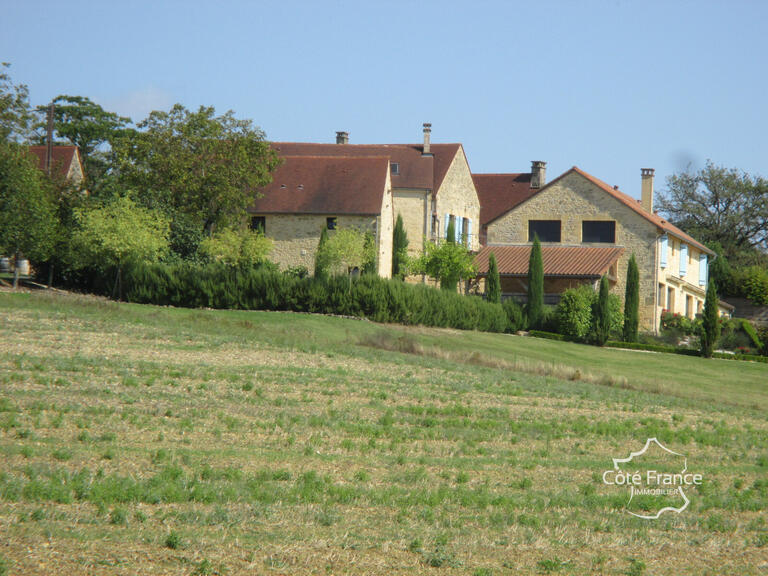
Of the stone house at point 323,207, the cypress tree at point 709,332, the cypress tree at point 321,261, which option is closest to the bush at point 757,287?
the cypress tree at point 709,332

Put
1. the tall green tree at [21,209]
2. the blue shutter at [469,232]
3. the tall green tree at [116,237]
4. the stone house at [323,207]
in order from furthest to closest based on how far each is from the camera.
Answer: the blue shutter at [469,232], the stone house at [323,207], the tall green tree at [116,237], the tall green tree at [21,209]

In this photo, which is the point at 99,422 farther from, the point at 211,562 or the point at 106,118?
the point at 106,118

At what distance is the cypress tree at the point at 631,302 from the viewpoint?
47062mm

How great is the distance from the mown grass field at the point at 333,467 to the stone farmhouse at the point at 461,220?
91.1 feet

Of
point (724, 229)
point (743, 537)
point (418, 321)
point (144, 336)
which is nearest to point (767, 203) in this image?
point (724, 229)

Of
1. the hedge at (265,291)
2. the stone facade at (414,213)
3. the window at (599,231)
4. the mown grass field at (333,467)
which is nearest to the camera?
the mown grass field at (333,467)

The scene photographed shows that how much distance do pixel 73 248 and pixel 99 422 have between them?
3009 cm

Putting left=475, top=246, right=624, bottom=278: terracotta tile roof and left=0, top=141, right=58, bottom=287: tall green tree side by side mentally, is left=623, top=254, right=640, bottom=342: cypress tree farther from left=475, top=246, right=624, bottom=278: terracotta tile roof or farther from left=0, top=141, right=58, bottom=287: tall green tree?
left=0, top=141, right=58, bottom=287: tall green tree

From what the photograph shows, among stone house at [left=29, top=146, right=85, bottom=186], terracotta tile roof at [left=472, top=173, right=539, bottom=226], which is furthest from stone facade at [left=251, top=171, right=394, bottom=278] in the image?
terracotta tile roof at [left=472, top=173, right=539, bottom=226]

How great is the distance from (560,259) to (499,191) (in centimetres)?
1521

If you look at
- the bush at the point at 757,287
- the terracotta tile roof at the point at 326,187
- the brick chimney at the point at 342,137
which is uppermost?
the brick chimney at the point at 342,137

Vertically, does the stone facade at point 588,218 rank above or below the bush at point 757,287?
above

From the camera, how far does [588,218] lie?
53.3 m
